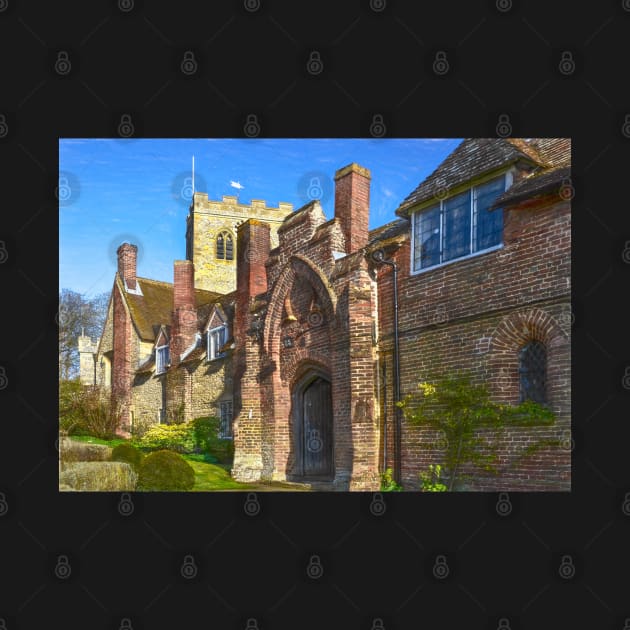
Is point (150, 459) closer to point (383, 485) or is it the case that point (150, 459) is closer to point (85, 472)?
point (85, 472)

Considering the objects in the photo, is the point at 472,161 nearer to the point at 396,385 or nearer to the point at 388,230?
the point at 388,230

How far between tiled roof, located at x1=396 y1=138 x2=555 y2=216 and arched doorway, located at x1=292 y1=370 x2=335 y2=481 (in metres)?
3.82

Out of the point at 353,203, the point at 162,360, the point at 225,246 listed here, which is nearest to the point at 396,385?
the point at 353,203

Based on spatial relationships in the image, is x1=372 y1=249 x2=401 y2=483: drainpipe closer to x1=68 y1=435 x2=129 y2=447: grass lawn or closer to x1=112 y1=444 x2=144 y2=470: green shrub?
x1=112 y1=444 x2=144 y2=470: green shrub

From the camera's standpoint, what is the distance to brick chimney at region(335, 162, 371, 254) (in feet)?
37.6

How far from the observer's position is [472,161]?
32.1ft

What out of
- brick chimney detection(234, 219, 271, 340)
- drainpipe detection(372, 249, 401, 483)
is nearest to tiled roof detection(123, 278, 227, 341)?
brick chimney detection(234, 219, 271, 340)

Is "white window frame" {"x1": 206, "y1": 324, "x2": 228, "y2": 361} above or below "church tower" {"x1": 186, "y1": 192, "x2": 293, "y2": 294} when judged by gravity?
below

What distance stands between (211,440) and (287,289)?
14.6 feet

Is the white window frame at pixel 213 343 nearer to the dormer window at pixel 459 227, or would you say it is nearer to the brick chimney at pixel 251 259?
the brick chimney at pixel 251 259

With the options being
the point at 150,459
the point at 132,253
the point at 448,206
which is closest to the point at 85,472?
the point at 150,459

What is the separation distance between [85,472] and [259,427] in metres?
4.03

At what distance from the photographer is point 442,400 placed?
9820 mm

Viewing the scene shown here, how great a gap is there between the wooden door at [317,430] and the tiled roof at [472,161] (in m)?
3.85
